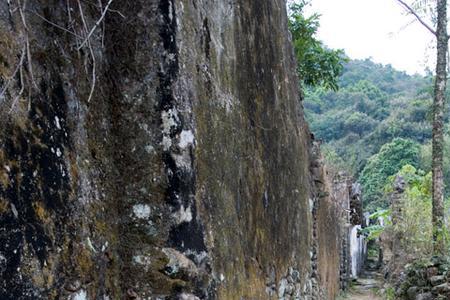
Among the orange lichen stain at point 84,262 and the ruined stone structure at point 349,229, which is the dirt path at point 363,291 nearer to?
the ruined stone structure at point 349,229

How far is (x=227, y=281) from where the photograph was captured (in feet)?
8.76

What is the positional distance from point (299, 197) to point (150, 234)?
11.1ft

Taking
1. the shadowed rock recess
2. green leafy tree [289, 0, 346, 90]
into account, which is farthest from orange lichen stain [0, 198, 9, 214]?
green leafy tree [289, 0, 346, 90]

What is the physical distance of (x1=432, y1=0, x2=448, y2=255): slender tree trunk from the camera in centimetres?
842

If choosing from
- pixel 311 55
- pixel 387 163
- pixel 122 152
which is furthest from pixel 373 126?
pixel 122 152

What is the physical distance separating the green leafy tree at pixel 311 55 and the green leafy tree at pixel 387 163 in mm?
16781

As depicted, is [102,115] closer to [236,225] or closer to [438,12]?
[236,225]

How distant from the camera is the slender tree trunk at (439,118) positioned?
842 cm

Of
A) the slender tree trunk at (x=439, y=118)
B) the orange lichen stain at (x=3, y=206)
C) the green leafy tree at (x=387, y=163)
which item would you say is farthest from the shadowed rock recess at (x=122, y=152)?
the green leafy tree at (x=387, y=163)

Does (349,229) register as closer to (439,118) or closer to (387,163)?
(439,118)

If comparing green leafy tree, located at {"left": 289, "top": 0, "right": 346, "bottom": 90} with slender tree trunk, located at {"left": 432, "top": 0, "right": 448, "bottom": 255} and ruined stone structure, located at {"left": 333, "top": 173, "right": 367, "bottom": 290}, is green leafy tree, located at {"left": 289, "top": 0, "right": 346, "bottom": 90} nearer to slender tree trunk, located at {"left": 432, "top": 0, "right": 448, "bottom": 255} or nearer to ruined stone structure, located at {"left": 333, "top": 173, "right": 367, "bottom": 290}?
slender tree trunk, located at {"left": 432, "top": 0, "right": 448, "bottom": 255}

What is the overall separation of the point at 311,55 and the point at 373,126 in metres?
26.1

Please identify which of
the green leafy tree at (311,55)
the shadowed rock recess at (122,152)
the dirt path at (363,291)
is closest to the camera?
the shadowed rock recess at (122,152)

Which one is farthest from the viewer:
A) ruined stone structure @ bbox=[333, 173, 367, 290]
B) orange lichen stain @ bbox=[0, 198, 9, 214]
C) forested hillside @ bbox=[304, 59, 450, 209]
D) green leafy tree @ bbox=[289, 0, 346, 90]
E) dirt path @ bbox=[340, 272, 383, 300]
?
forested hillside @ bbox=[304, 59, 450, 209]
